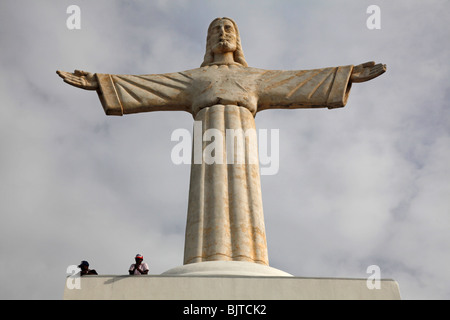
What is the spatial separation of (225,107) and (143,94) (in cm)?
163

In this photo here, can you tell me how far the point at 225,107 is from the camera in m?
9.45

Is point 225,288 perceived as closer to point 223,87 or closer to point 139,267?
point 139,267

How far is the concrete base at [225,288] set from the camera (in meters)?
5.80

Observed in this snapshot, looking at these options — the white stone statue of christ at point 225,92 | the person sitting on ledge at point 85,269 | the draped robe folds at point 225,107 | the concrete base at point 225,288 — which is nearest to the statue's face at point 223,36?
the white stone statue of christ at point 225,92

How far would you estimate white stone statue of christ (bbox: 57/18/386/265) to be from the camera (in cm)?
864

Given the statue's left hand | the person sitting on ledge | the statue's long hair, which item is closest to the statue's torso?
the statue's long hair

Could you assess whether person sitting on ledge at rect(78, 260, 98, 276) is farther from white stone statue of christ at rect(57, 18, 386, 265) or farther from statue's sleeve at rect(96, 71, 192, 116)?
statue's sleeve at rect(96, 71, 192, 116)

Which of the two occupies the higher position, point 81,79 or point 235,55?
point 235,55

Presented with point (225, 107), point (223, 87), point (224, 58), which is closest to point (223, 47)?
point (224, 58)

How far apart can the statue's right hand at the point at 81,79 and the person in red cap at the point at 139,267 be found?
4.37 meters

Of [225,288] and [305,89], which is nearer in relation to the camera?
[225,288]

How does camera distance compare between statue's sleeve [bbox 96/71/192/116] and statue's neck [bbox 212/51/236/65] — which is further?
statue's neck [bbox 212/51/236/65]

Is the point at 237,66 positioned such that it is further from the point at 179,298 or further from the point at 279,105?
the point at 179,298

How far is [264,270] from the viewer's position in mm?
6695
